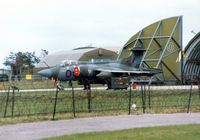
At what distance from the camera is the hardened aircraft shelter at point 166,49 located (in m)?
65.2

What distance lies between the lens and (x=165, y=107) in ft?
70.2

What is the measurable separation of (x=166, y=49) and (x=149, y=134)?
53583mm

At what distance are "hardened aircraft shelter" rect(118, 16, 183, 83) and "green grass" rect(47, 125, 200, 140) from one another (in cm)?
5043

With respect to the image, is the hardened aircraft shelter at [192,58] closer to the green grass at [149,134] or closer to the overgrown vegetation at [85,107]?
the overgrown vegetation at [85,107]

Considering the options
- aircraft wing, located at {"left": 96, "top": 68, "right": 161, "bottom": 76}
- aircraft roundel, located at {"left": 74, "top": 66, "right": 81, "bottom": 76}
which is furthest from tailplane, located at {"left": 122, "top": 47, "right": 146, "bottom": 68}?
aircraft roundel, located at {"left": 74, "top": 66, "right": 81, "bottom": 76}

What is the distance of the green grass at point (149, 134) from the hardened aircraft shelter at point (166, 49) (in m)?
50.4

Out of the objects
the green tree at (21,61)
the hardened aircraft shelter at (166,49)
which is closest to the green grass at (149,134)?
the hardened aircraft shelter at (166,49)

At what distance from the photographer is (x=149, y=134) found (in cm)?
1262

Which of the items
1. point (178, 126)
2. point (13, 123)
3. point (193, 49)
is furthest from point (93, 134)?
point (193, 49)

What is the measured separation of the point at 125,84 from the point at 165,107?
56.2 ft

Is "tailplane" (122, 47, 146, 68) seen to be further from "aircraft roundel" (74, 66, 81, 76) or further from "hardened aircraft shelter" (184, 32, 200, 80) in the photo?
"hardened aircraft shelter" (184, 32, 200, 80)

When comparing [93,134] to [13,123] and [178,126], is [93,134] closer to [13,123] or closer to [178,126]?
[178,126]

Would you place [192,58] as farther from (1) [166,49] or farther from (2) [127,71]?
(2) [127,71]

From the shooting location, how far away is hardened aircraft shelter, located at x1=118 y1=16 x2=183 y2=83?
6519cm
